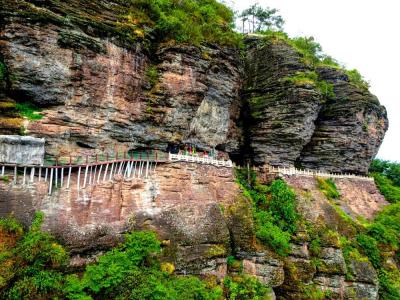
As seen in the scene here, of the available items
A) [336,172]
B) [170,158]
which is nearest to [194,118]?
[170,158]

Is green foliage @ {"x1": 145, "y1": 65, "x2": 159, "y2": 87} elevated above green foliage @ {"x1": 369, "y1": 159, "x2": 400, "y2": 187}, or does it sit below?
above

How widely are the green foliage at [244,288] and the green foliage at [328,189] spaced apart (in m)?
14.2

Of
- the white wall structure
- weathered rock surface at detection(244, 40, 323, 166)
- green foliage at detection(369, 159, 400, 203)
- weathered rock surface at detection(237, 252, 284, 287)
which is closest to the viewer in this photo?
the white wall structure

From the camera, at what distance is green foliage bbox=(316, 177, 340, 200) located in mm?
28547

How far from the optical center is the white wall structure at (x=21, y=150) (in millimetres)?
13820

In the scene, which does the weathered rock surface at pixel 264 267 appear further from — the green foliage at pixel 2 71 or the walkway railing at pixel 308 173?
the green foliage at pixel 2 71

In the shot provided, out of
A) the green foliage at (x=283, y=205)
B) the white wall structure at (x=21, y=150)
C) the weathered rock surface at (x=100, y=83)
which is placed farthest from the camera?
the green foliage at (x=283, y=205)

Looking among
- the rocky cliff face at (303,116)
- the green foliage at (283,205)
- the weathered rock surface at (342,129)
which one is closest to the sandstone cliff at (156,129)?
the rocky cliff face at (303,116)

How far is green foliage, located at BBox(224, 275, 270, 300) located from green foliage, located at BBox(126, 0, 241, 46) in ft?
55.6

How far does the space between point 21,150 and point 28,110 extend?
2805 millimetres

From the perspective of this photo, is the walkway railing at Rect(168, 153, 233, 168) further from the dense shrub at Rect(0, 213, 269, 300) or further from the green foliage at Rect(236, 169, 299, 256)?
the dense shrub at Rect(0, 213, 269, 300)

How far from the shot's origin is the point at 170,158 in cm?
2000

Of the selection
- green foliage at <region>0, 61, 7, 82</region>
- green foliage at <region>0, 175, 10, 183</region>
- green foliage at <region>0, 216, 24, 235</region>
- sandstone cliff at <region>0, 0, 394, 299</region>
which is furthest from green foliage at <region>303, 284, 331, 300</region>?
green foliage at <region>0, 61, 7, 82</region>

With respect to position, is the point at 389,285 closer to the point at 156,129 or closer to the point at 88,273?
the point at 156,129
